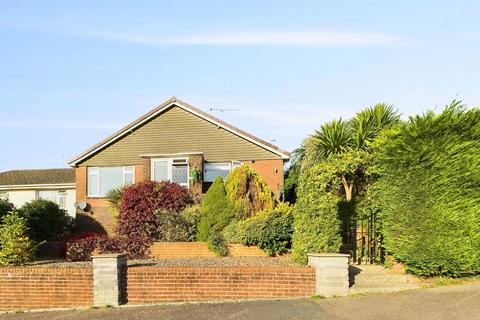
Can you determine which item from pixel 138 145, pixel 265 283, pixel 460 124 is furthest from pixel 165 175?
pixel 460 124

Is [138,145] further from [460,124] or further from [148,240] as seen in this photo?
[460,124]

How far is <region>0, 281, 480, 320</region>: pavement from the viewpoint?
28.2 ft

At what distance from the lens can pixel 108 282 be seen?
10422 mm

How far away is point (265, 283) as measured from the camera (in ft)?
33.4

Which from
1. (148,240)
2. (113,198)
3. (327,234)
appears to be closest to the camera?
(327,234)

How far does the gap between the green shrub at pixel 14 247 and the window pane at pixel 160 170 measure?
9.79 metres

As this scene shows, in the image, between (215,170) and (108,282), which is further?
(215,170)

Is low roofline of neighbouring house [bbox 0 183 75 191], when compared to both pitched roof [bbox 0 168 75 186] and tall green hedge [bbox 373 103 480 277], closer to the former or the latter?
pitched roof [bbox 0 168 75 186]

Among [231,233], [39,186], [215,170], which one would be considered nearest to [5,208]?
[231,233]

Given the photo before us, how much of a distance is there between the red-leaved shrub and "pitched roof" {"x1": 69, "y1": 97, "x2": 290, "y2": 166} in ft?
14.1

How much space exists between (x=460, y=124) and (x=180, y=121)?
610 inches

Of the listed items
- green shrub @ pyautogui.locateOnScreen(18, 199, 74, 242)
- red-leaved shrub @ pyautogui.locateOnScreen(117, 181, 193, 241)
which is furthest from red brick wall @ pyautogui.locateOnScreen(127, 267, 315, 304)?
green shrub @ pyautogui.locateOnScreen(18, 199, 74, 242)

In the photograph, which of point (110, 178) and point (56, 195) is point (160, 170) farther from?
point (56, 195)

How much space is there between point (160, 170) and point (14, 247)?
1061cm
